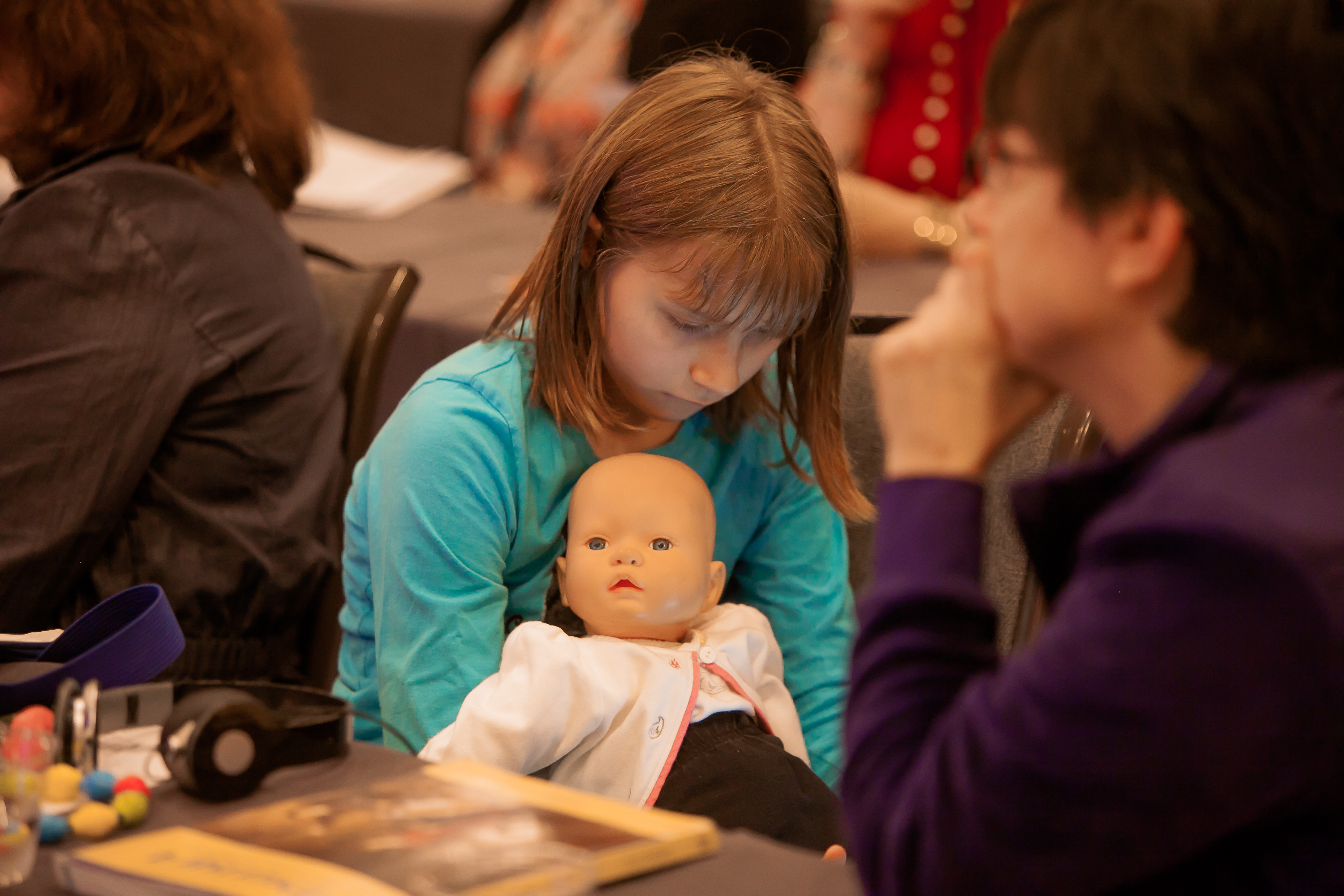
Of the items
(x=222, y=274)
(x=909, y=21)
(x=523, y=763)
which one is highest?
(x=909, y=21)

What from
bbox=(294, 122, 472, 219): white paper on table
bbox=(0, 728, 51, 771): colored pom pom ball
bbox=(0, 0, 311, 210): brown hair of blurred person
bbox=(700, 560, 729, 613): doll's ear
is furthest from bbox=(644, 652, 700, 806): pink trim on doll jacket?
bbox=(294, 122, 472, 219): white paper on table

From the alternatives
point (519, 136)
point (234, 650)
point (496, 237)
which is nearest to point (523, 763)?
point (234, 650)

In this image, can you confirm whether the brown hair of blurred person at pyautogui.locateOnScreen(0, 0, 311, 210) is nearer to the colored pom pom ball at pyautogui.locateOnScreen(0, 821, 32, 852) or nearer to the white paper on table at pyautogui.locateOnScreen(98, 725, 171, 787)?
the white paper on table at pyautogui.locateOnScreen(98, 725, 171, 787)

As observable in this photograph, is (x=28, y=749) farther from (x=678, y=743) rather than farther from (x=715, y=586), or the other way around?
(x=715, y=586)

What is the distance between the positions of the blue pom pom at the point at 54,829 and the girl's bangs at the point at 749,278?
627 mm

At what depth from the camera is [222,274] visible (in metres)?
1.40

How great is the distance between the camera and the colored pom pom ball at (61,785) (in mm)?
720

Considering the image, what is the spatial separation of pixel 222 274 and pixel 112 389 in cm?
18

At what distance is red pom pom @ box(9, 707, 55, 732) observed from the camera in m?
0.74

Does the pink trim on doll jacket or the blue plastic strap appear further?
the pink trim on doll jacket

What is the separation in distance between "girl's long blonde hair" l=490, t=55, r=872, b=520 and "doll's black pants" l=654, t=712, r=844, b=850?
0.89ft

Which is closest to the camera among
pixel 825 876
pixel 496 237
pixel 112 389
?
pixel 825 876

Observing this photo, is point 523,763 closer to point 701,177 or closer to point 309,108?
point 701,177

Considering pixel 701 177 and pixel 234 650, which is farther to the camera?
pixel 234 650
